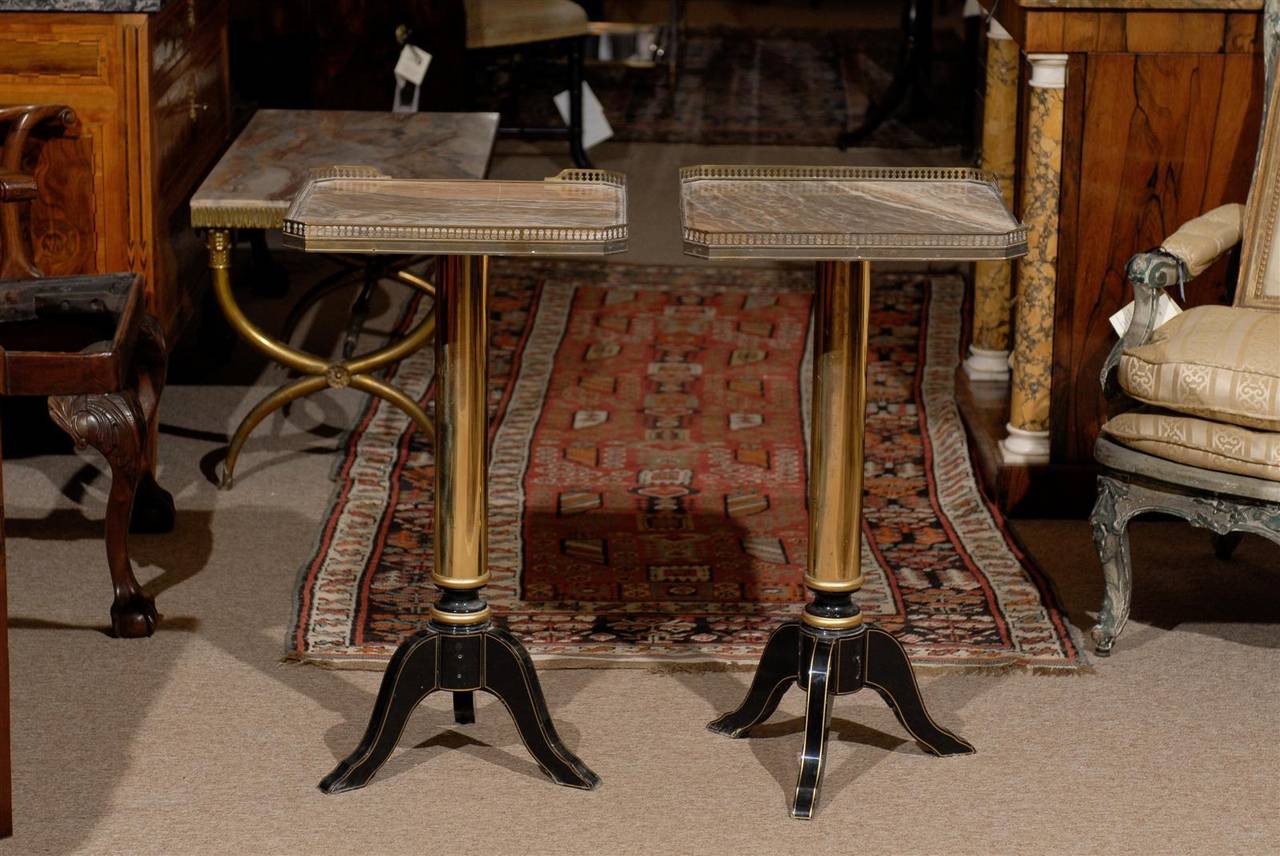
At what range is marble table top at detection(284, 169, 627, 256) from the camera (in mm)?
2723

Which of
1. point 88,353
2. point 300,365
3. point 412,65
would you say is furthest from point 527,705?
point 412,65

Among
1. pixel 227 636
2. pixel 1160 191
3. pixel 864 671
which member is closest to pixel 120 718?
pixel 227 636

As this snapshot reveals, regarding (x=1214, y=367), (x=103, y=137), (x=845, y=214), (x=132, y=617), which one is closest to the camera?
(x=845, y=214)

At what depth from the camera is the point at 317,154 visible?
4484 mm

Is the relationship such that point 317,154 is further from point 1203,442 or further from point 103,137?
point 1203,442

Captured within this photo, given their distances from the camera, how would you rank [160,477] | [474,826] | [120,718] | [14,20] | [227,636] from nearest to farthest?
1. [474,826]
2. [120,718]
3. [227,636]
4. [14,20]
5. [160,477]

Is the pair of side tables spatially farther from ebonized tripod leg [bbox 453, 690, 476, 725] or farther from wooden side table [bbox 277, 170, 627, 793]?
ebonized tripod leg [bbox 453, 690, 476, 725]

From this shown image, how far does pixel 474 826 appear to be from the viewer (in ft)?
9.80

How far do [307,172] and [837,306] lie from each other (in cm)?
159

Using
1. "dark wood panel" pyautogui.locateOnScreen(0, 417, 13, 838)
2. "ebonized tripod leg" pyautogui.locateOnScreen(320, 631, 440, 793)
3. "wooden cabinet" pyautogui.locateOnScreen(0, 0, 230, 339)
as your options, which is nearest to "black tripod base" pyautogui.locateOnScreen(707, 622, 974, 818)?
"ebonized tripod leg" pyautogui.locateOnScreen(320, 631, 440, 793)

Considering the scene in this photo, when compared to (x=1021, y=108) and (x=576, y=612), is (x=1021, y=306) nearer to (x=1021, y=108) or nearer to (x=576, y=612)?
(x=1021, y=108)

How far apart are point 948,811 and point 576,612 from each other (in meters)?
1.04

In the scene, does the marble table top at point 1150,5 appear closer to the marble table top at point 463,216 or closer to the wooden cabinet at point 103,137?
the marble table top at point 463,216

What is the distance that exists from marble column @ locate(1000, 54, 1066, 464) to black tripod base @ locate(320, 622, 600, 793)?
1695 mm
